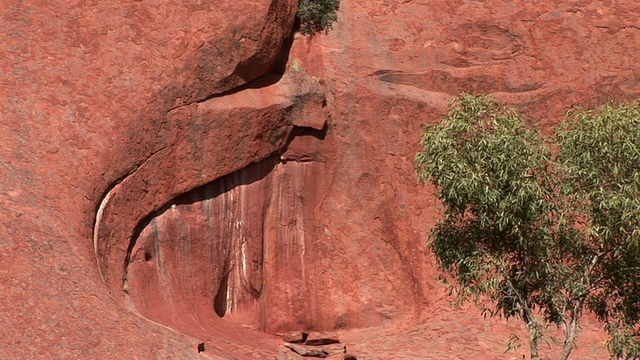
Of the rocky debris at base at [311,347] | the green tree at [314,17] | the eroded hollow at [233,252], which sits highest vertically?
the green tree at [314,17]

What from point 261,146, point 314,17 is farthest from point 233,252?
point 314,17

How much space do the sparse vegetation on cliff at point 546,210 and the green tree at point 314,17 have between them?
27.3ft

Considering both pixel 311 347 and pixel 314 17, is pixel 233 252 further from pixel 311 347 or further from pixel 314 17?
pixel 314 17

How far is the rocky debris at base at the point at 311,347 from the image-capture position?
2573 cm

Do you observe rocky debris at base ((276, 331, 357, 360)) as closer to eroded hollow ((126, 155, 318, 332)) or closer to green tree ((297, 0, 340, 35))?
eroded hollow ((126, 155, 318, 332))

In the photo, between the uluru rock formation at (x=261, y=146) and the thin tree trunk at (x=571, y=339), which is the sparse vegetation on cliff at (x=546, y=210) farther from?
the uluru rock formation at (x=261, y=146)

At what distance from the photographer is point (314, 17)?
3036 centimetres

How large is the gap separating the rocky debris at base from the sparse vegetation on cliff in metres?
4.45

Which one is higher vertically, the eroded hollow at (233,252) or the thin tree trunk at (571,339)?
the eroded hollow at (233,252)

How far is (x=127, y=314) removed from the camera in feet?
72.3

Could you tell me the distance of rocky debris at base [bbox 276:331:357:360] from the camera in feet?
84.4

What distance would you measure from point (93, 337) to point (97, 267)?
2.21 meters

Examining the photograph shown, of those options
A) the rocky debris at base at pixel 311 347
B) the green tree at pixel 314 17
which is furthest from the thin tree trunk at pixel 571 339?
the green tree at pixel 314 17

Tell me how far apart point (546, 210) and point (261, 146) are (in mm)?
8219
